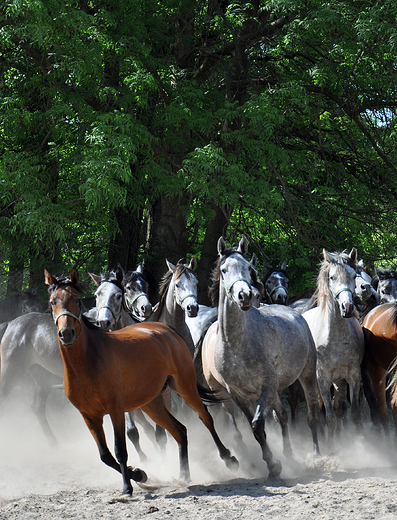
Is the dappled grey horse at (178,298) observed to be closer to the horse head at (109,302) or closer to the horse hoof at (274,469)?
the horse head at (109,302)

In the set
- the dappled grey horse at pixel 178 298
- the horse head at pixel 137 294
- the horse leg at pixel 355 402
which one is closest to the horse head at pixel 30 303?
the horse head at pixel 137 294

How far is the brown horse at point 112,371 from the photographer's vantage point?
5121mm

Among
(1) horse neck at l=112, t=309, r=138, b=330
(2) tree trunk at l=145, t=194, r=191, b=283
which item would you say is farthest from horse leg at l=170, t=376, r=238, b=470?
(2) tree trunk at l=145, t=194, r=191, b=283

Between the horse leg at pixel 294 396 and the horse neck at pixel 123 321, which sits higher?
the horse neck at pixel 123 321

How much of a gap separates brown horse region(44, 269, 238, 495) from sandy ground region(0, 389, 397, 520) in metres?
0.32

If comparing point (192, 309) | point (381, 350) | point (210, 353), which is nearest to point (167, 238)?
point (192, 309)

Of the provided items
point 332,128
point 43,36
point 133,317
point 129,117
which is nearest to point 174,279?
point 133,317

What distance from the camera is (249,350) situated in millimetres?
5992

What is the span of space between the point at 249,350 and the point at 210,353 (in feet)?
2.49

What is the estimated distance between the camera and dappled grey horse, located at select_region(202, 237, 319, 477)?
5.71 m

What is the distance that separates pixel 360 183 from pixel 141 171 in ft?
16.1

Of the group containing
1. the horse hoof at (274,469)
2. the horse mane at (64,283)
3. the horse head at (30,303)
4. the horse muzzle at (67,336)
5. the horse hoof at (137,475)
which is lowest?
the horse hoof at (274,469)

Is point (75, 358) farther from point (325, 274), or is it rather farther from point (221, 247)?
point (325, 274)

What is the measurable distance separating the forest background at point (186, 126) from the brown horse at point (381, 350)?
319 centimetres
